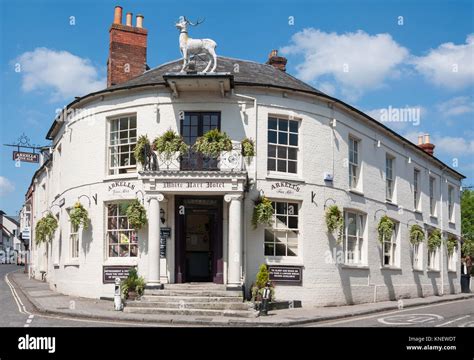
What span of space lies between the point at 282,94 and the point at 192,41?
3.56 meters

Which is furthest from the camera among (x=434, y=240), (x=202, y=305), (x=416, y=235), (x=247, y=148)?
(x=434, y=240)

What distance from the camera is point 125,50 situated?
82.5ft

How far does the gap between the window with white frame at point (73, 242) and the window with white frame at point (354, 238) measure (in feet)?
32.5

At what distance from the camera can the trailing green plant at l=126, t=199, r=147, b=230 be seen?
65.7 ft

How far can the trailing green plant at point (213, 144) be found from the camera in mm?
19500

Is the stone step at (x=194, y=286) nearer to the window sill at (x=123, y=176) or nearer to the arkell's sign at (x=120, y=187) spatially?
the arkell's sign at (x=120, y=187)

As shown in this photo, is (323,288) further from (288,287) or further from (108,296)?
(108,296)

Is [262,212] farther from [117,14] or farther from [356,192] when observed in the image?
[117,14]

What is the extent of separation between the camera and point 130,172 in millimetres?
21281

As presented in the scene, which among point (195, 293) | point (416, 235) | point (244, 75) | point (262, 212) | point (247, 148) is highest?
point (244, 75)

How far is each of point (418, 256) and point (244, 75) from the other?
44.2 feet

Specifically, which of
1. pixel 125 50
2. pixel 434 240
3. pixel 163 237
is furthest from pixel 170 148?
pixel 434 240

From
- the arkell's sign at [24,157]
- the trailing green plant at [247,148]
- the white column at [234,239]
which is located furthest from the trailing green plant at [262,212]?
the arkell's sign at [24,157]
